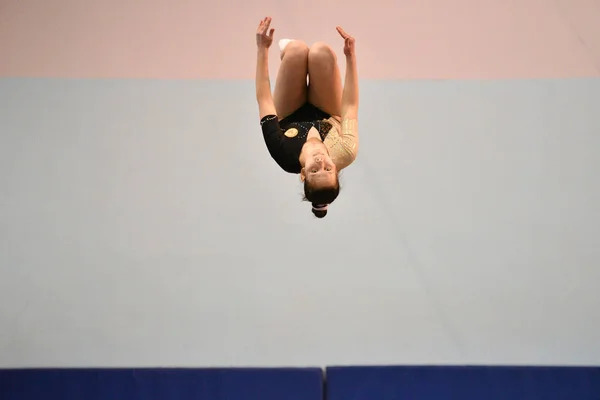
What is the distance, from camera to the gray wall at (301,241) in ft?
10.1

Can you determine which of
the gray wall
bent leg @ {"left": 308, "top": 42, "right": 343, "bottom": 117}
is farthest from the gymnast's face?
the gray wall

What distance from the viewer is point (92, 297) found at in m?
3.11

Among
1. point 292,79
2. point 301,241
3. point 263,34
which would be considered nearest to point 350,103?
point 292,79

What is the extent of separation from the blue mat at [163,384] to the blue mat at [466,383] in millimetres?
165

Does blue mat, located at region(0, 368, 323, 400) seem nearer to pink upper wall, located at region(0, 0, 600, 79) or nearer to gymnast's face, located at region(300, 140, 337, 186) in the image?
gymnast's face, located at region(300, 140, 337, 186)

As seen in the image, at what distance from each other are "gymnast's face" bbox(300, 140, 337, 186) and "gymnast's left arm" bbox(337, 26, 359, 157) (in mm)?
95

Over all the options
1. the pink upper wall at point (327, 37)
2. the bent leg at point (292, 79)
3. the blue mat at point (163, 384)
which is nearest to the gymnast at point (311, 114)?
the bent leg at point (292, 79)

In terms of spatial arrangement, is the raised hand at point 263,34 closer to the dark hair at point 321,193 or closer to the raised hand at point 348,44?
the raised hand at point 348,44

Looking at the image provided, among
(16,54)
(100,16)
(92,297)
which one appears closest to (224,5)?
(100,16)

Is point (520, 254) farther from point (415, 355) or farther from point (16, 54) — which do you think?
point (16, 54)

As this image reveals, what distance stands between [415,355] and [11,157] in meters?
2.26

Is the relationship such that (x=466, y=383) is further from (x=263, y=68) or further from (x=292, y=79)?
(x=263, y=68)

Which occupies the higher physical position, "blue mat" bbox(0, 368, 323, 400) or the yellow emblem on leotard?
the yellow emblem on leotard

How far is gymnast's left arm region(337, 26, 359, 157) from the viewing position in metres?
2.21
